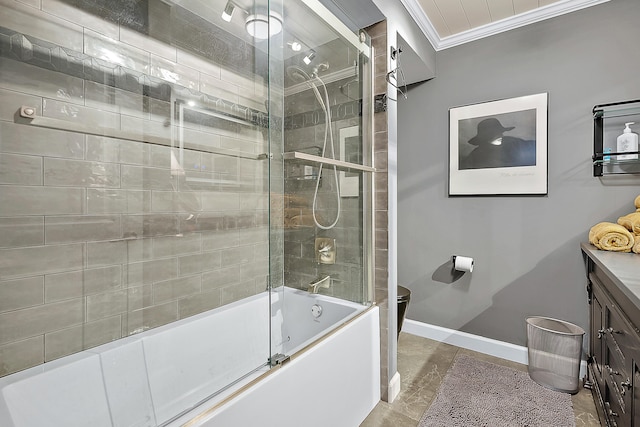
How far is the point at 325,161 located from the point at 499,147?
1.54 metres

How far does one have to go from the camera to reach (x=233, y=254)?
1903 mm

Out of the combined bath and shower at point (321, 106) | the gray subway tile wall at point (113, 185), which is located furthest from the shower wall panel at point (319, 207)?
the gray subway tile wall at point (113, 185)

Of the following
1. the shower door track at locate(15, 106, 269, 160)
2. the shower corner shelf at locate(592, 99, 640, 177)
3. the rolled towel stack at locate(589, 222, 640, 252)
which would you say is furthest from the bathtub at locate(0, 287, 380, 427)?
the shower corner shelf at locate(592, 99, 640, 177)

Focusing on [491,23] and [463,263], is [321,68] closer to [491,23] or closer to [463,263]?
[491,23]

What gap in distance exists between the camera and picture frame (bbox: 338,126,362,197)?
1.74m

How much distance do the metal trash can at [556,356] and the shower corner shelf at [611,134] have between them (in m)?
1.07

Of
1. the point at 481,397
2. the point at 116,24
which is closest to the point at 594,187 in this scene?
the point at 481,397

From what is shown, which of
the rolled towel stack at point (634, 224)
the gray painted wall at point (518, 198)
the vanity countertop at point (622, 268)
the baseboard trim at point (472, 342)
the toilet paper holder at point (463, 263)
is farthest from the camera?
the toilet paper holder at point (463, 263)

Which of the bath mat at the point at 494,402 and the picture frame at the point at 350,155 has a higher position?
the picture frame at the point at 350,155

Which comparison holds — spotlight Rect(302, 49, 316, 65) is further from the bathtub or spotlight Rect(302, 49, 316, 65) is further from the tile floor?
the tile floor

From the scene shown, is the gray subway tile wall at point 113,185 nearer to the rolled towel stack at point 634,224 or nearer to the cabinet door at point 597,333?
the cabinet door at point 597,333

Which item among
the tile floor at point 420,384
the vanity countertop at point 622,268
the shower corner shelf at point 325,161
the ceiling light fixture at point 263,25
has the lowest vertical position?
the tile floor at point 420,384

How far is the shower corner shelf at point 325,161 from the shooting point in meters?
1.40

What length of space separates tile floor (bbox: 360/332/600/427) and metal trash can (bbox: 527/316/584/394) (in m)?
0.10
